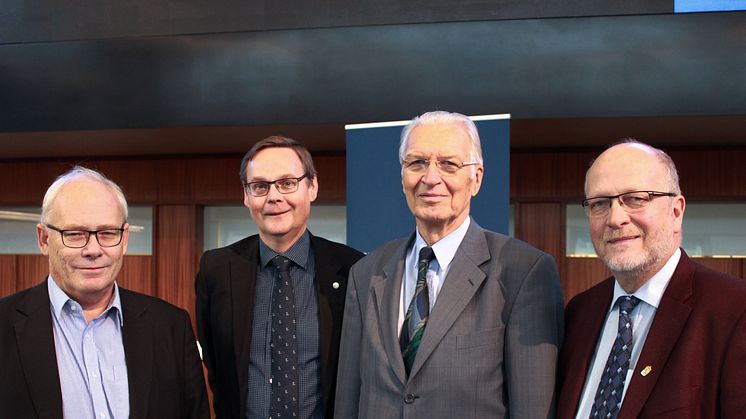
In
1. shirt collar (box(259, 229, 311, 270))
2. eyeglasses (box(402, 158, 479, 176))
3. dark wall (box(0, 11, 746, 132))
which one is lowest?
shirt collar (box(259, 229, 311, 270))

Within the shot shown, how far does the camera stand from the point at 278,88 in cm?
537

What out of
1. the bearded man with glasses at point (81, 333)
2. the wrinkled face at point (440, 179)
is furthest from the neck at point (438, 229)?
the bearded man with glasses at point (81, 333)

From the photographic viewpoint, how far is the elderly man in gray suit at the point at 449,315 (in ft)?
6.44

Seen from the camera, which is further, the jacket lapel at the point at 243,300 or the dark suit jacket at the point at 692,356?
the jacket lapel at the point at 243,300

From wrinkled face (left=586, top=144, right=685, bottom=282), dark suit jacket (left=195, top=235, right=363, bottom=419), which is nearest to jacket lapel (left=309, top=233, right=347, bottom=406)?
dark suit jacket (left=195, top=235, right=363, bottom=419)

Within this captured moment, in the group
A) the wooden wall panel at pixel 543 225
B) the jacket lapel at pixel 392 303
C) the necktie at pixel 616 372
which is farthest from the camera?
the wooden wall panel at pixel 543 225

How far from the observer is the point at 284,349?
255 cm

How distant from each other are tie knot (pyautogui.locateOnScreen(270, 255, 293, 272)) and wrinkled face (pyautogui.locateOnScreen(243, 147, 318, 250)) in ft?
0.22

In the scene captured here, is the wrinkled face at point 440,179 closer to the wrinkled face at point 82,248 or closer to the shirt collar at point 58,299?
the wrinkled face at point 82,248

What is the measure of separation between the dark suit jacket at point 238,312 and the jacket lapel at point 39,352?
0.69 m

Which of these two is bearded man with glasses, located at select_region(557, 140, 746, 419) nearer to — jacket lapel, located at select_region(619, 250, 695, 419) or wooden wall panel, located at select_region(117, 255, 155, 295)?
jacket lapel, located at select_region(619, 250, 695, 419)

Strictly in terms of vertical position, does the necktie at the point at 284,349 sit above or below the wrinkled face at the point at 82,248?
below

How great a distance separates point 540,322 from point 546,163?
16.8 feet

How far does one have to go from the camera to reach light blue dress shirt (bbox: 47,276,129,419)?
6.64ft
